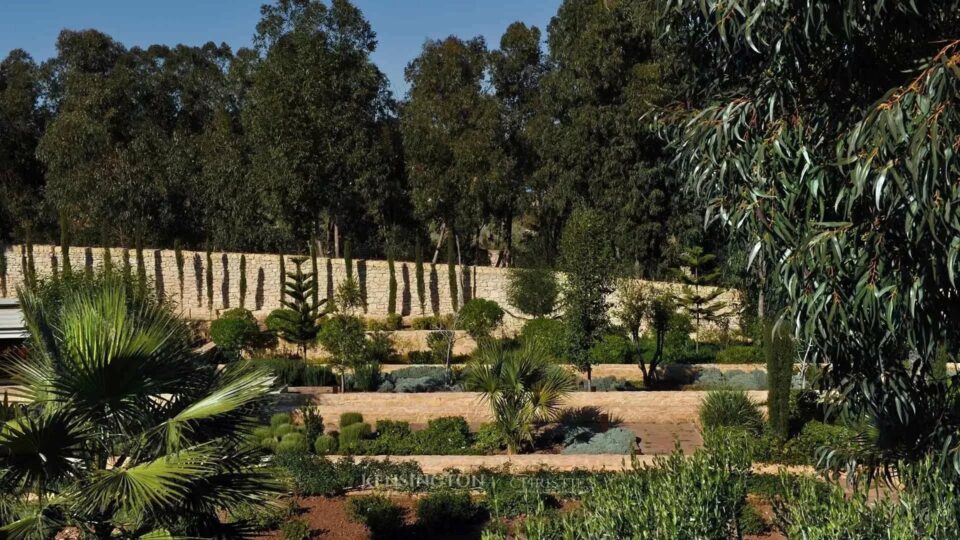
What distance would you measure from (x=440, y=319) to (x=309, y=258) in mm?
5706

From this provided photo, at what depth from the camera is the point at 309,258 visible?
30734 millimetres

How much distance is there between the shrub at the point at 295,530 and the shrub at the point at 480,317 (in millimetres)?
14176

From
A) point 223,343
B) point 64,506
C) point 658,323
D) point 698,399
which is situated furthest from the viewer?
point 223,343

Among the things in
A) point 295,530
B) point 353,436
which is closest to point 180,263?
point 353,436

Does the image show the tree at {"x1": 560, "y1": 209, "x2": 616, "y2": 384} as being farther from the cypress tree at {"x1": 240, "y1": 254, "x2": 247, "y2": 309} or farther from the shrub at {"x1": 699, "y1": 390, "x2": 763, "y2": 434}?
the cypress tree at {"x1": 240, "y1": 254, "x2": 247, "y2": 309}

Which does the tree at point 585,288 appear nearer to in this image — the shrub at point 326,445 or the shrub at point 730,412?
the shrub at point 730,412

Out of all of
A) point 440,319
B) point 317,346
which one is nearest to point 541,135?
point 440,319

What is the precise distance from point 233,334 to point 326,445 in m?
10.5

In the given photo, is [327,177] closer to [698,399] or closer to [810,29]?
[698,399]

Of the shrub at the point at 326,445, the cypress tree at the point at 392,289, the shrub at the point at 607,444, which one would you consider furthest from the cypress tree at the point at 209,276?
the shrub at the point at 607,444

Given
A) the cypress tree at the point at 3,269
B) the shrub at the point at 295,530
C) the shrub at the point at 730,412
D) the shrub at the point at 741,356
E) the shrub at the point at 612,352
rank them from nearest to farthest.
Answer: the shrub at the point at 295,530, the shrub at the point at 730,412, the shrub at the point at 612,352, the shrub at the point at 741,356, the cypress tree at the point at 3,269

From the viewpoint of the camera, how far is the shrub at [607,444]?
1459 cm

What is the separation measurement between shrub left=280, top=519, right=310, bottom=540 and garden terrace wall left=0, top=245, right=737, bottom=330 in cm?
1828

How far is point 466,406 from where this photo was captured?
56.5 ft
